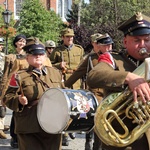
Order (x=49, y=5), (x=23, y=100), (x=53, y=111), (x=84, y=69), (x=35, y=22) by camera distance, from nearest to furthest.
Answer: (x=53, y=111)
(x=23, y=100)
(x=84, y=69)
(x=35, y=22)
(x=49, y=5)

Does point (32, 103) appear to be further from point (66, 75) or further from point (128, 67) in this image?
point (66, 75)

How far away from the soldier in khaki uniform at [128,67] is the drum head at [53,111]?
2.54 feet

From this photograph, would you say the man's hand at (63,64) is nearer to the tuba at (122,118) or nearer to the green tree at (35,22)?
the tuba at (122,118)

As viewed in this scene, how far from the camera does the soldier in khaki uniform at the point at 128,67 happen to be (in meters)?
3.01

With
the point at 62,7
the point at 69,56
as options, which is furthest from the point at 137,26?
the point at 62,7

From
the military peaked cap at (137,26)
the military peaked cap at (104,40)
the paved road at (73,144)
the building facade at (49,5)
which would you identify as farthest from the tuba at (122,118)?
the building facade at (49,5)

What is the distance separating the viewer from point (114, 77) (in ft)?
9.99

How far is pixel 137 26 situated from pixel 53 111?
4.85 feet

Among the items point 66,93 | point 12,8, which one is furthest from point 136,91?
point 12,8

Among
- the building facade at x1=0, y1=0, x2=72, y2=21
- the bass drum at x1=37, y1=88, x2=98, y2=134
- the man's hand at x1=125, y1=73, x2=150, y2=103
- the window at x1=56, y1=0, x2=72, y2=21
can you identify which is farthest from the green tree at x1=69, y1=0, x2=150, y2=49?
the man's hand at x1=125, y1=73, x2=150, y2=103

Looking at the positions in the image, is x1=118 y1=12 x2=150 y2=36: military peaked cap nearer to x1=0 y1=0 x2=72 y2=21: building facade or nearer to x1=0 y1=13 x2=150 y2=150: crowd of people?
x1=0 y1=13 x2=150 y2=150: crowd of people

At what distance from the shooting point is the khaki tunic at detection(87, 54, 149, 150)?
3032 mm

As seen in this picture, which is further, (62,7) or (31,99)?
(62,7)

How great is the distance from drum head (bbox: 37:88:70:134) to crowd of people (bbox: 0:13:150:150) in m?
0.31
